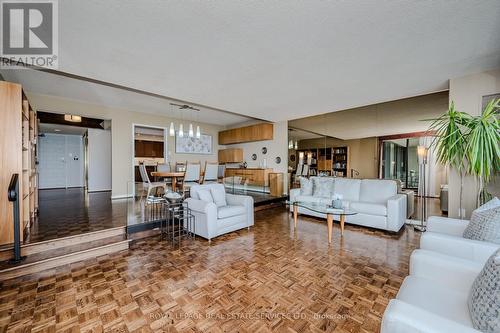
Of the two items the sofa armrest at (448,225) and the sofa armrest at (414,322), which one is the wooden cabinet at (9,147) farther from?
the sofa armrest at (448,225)

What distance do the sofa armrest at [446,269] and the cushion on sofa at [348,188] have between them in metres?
3.12

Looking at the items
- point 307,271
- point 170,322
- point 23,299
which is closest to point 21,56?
point 23,299

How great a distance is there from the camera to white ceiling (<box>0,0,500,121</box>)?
1816 millimetres

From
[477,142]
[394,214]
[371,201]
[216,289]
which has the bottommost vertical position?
[216,289]

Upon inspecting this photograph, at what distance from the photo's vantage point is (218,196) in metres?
3.74

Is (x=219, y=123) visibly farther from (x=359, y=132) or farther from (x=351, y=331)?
(x=351, y=331)

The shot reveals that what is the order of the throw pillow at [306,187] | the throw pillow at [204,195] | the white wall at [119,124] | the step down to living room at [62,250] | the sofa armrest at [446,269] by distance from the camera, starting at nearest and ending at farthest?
1. the sofa armrest at [446,269]
2. the step down to living room at [62,250]
3. the throw pillow at [204,195]
4. the throw pillow at [306,187]
5. the white wall at [119,124]

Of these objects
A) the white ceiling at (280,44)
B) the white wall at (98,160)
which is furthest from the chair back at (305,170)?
the white wall at (98,160)

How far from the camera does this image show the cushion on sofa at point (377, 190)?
3998mm

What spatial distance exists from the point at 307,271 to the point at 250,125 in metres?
5.60

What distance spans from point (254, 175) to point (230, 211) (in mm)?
3652

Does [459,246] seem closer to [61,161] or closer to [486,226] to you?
[486,226]

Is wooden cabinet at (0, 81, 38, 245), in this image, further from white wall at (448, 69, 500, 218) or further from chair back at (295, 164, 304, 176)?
white wall at (448, 69, 500, 218)

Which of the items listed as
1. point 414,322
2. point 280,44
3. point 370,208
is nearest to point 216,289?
point 414,322
